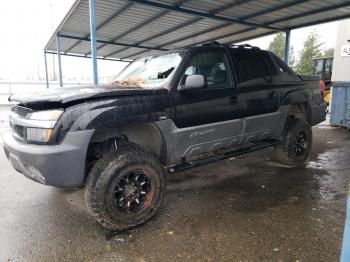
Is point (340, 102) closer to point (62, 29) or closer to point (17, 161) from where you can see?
point (17, 161)

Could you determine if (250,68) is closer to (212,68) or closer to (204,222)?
(212,68)

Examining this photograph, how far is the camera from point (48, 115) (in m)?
2.66

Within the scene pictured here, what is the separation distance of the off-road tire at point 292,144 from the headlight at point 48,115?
12.8ft

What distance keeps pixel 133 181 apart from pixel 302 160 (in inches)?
141

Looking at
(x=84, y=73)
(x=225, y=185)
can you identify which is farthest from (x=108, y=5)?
(x=84, y=73)

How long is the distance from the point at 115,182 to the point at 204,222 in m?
1.11

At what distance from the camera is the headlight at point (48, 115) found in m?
2.62

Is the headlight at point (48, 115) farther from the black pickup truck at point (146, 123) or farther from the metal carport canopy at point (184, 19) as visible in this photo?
the metal carport canopy at point (184, 19)

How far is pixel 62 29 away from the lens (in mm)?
11359

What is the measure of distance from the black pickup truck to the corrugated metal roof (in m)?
4.04

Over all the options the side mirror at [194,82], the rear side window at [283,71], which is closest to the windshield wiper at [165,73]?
the side mirror at [194,82]

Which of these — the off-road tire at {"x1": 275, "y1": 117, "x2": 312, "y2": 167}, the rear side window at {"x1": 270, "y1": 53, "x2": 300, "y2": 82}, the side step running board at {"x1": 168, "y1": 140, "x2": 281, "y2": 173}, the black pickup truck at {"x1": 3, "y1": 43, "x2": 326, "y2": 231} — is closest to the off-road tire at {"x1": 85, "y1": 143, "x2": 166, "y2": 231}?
the black pickup truck at {"x1": 3, "y1": 43, "x2": 326, "y2": 231}

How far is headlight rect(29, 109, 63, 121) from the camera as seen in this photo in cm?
262

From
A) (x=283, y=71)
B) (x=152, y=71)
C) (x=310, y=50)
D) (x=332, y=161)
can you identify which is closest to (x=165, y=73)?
(x=152, y=71)
